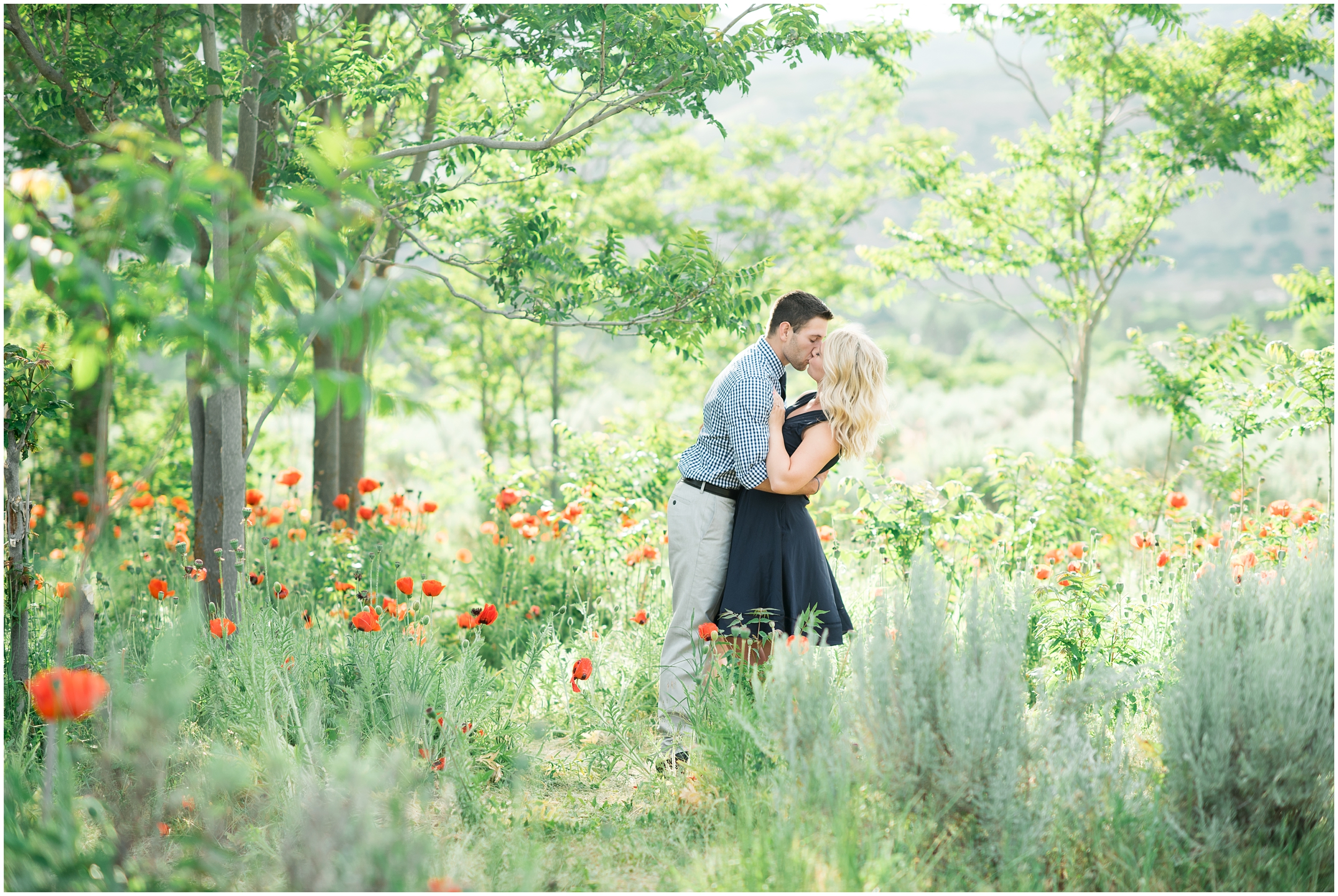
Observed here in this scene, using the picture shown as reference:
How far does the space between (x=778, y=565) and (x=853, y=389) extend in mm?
699

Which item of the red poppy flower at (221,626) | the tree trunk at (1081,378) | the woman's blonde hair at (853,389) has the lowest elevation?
the red poppy flower at (221,626)

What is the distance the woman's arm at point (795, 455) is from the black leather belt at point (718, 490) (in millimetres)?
210

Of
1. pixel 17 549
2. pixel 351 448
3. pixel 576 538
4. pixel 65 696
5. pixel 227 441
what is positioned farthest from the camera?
pixel 351 448

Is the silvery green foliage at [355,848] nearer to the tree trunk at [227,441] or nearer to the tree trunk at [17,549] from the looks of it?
the tree trunk at [17,549]

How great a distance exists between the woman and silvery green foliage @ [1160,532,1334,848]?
3.73 ft

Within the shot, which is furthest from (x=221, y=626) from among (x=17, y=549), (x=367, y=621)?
(x=17, y=549)

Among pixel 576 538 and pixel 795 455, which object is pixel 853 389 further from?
pixel 576 538

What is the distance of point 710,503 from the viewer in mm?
3193

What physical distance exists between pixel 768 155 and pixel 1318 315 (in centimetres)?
550

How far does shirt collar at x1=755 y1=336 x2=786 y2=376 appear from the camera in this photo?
3.13 m

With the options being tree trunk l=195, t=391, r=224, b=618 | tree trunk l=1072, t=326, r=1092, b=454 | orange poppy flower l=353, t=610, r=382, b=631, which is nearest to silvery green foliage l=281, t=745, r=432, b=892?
orange poppy flower l=353, t=610, r=382, b=631

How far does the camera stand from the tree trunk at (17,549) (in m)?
2.76

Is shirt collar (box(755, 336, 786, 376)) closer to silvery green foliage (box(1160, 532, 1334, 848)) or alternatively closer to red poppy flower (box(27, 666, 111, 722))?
silvery green foliage (box(1160, 532, 1334, 848))

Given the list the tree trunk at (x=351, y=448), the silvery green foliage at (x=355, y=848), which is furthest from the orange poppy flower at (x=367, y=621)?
the tree trunk at (x=351, y=448)
